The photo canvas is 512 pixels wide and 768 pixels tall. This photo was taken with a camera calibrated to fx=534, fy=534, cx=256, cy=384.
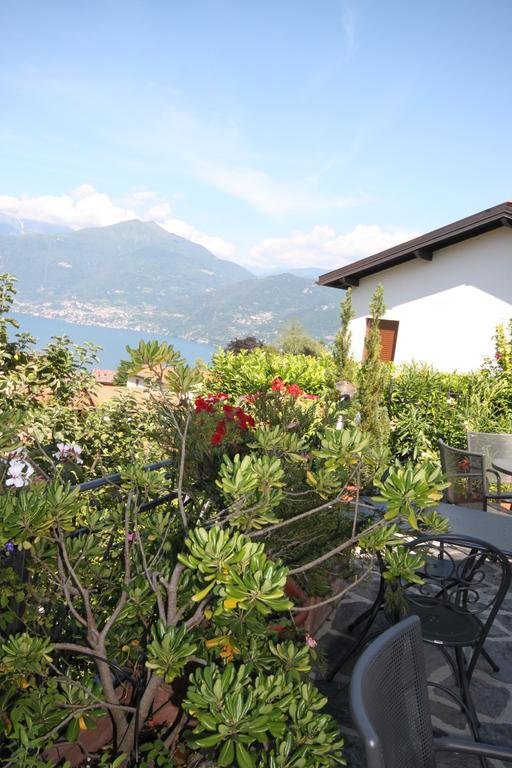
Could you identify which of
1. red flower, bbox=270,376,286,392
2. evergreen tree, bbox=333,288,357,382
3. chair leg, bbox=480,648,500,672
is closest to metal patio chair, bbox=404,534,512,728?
chair leg, bbox=480,648,500,672

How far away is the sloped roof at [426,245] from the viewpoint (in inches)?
419

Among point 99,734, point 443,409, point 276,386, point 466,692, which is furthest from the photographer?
point 443,409

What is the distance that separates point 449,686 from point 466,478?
179cm

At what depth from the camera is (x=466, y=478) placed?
4387 mm

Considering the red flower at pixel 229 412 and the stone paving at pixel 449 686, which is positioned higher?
the red flower at pixel 229 412

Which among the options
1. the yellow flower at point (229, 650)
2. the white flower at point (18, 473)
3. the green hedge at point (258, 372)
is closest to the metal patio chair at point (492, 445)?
the yellow flower at point (229, 650)

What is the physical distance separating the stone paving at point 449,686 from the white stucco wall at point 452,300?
8493 millimetres

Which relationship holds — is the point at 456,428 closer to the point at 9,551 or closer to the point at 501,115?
the point at 9,551

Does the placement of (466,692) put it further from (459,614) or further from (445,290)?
(445,290)

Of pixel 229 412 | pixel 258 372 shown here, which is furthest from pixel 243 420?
pixel 258 372

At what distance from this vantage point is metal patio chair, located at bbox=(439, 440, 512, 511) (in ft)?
13.9

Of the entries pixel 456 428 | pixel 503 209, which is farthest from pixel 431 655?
pixel 503 209

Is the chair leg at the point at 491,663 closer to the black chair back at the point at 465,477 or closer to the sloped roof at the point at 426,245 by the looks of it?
the black chair back at the point at 465,477

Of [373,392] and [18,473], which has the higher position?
[373,392]
